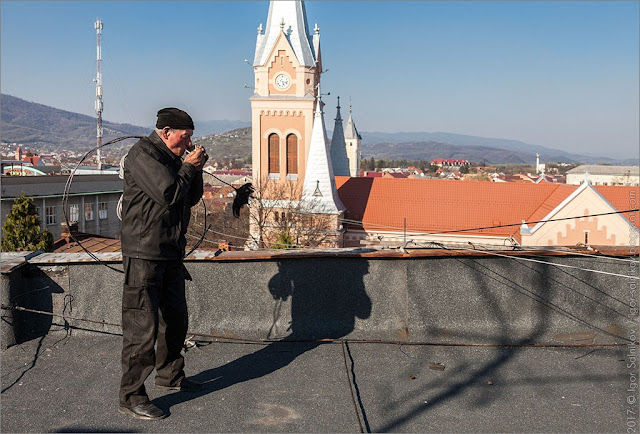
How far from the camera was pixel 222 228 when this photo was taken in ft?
118

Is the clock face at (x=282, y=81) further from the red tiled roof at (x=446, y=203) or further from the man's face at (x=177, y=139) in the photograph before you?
the man's face at (x=177, y=139)

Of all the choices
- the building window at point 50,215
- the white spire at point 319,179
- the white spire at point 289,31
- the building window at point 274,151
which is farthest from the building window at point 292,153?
the building window at point 50,215

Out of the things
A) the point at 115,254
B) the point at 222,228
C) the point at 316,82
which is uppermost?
the point at 316,82

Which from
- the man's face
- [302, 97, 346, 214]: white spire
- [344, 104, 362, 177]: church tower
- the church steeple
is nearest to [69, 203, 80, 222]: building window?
[302, 97, 346, 214]: white spire

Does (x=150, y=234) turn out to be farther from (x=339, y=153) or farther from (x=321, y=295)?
(x=339, y=153)

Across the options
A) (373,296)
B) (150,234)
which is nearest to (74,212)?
(373,296)

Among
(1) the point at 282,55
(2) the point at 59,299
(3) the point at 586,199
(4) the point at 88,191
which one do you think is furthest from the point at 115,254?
(4) the point at 88,191

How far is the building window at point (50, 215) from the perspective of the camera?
119 ft

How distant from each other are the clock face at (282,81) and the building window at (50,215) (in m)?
15.5

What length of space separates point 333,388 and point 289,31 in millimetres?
35630

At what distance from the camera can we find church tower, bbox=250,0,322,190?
Answer: 36.3m

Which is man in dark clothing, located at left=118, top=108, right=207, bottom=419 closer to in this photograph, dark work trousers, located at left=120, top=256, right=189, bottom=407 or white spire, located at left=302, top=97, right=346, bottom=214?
dark work trousers, located at left=120, top=256, right=189, bottom=407

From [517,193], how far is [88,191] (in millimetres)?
27033

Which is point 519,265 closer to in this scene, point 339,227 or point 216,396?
point 216,396
